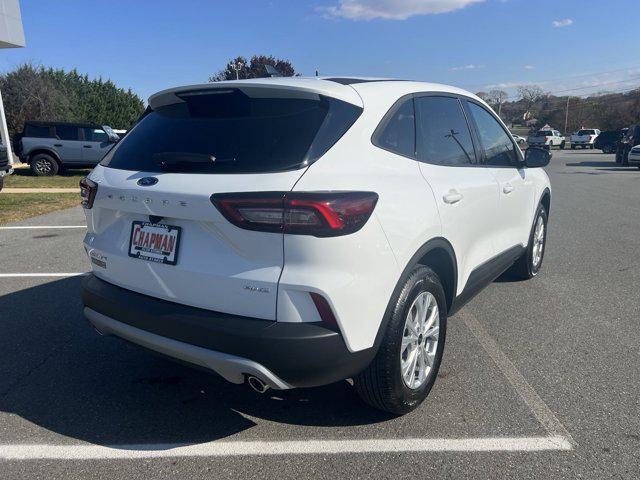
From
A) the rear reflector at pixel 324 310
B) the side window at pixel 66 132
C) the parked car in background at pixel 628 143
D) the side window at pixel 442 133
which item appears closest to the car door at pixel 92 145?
the side window at pixel 66 132

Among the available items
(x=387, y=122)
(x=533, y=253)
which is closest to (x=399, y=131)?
(x=387, y=122)

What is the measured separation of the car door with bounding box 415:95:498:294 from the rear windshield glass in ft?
2.42

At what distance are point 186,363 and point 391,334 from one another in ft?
3.36

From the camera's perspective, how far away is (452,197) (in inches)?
126

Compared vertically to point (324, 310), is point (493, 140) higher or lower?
higher

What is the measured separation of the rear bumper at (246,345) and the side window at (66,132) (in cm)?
1842

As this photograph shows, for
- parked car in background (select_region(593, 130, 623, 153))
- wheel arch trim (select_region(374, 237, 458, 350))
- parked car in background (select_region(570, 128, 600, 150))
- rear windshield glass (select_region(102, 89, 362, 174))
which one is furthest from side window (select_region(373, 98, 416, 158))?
parked car in background (select_region(570, 128, 600, 150))

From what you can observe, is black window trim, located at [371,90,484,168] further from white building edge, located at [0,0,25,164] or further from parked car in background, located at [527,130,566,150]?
parked car in background, located at [527,130,566,150]

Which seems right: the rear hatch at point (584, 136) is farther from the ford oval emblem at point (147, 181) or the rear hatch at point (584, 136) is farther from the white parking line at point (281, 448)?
the ford oval emblem at point (147, 181)

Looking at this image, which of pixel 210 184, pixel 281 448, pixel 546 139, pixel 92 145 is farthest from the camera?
pixel 546 139

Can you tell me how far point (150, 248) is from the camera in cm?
264

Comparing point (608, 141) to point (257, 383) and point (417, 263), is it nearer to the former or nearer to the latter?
point (417, 263)

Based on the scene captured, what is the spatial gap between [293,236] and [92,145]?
1882 centimetres

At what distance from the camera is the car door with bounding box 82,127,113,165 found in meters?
18.8
